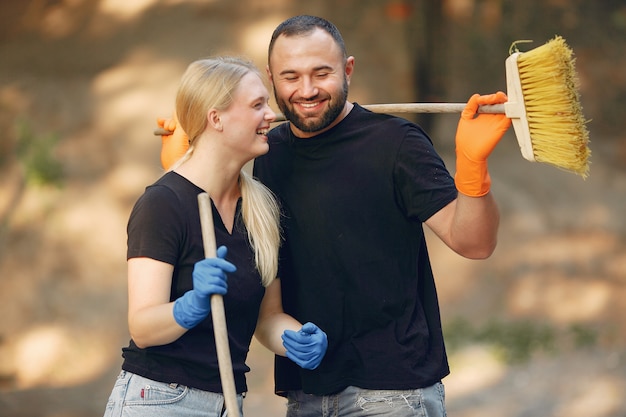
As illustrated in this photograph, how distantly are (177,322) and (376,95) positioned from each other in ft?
16.5

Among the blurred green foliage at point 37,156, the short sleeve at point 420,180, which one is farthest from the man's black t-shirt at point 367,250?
the blurred green foliage at point 37,156

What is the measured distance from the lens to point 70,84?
7.12 meters

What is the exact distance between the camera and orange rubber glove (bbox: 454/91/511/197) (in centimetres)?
248

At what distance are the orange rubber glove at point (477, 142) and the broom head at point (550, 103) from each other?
0.16 ft

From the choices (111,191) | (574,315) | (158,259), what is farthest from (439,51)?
(158,259)

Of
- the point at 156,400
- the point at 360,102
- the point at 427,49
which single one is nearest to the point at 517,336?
the point at 360,102

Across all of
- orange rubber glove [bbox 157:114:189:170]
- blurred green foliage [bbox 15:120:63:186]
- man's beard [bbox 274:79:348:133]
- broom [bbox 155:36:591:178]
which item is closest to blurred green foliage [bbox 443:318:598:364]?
blurred green foliage [bbox 15:120:63:186]

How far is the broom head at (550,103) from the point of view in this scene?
2.41 m

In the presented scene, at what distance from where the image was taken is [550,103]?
243cm

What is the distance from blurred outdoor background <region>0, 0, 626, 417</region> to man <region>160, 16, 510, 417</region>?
296cm

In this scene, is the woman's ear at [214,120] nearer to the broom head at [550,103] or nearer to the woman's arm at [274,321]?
the woman's arm at [274,321]

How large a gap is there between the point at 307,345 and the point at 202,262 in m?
0.43

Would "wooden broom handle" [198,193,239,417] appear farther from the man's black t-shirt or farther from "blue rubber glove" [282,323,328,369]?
the man's black t-shirt

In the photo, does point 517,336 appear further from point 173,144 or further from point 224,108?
point 224,108
